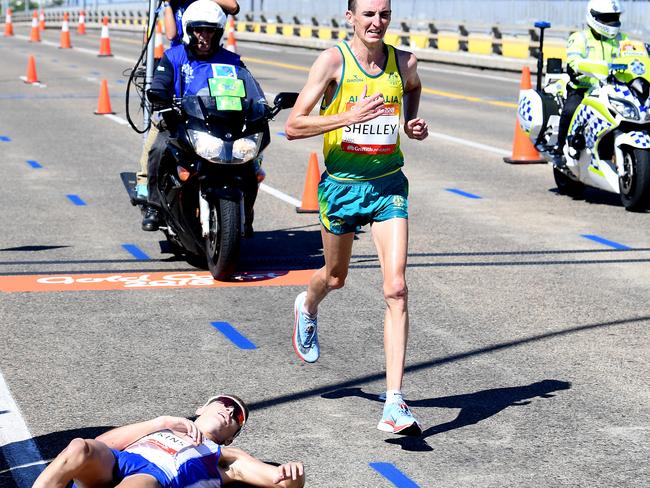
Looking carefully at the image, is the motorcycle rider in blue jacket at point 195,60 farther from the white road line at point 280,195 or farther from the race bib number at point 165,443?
the race bib number at point 165,443

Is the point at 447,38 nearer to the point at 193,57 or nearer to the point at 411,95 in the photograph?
the point at 193,57

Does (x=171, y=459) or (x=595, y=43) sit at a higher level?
(x=595, y=43)

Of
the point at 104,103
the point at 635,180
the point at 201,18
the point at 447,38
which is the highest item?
the point at 201,18

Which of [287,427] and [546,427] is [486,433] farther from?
[287,427]

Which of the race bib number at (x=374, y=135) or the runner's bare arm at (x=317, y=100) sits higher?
the runner's bare arm at (x=317, y=100)

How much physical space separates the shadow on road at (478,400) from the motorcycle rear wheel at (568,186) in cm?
790

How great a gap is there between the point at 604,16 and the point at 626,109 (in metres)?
0.98

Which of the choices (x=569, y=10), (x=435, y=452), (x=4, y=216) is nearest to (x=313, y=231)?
(x=4, y=216)

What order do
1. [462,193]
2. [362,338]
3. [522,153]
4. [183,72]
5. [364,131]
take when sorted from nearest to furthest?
[364,131]
[362,338]
[183,72]
[462,193]
[522,153]

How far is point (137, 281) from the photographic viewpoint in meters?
10.6

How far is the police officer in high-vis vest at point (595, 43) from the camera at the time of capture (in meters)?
14.1

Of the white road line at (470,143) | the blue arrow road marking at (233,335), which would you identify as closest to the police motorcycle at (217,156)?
the blue arrow road marking at (233,335)

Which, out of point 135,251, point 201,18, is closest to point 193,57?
point 201,18

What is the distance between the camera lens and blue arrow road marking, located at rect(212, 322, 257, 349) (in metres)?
8.59
